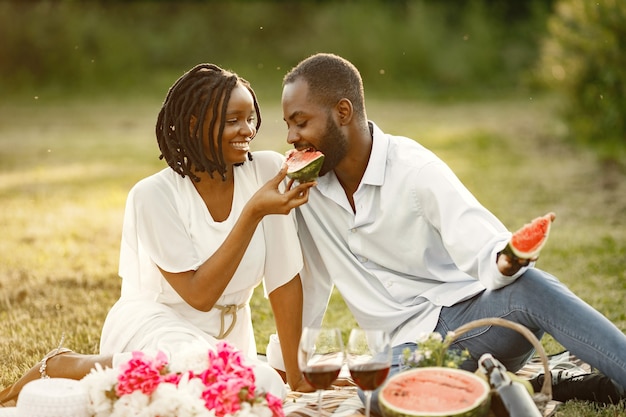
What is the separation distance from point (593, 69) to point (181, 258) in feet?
41.0

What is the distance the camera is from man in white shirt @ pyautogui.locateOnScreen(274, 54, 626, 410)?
4.48 meters

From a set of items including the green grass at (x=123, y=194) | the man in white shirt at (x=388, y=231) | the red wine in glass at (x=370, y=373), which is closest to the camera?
the red wine in glass at (x=370, y=373)

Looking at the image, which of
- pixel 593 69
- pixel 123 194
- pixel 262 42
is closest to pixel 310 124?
pixel 123 194

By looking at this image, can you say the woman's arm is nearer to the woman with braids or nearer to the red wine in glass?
the woman with braids

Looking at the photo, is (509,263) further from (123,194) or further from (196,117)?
(123,194)

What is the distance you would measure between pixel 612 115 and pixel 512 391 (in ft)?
40.7

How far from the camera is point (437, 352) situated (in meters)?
3.93

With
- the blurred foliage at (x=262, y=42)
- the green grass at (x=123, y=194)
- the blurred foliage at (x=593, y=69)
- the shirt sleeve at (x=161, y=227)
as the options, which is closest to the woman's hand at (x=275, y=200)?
the shirt sleeve at (x=161, y=227)

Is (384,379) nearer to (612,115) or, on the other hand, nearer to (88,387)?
(88,387)

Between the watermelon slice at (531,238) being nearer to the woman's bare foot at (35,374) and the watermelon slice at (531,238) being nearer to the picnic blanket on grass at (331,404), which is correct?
the picnic blanket on grass at (331,404)

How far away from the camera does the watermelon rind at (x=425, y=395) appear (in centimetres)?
352

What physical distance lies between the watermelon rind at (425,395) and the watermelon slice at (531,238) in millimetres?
573

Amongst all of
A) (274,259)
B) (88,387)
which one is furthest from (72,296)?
(88,387)

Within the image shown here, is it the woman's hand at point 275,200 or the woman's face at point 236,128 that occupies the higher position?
the woman's face at point 236,128
